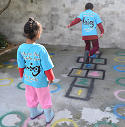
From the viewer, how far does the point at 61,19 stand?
5.30 m

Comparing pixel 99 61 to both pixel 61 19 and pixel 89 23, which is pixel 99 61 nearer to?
pixel 89 23

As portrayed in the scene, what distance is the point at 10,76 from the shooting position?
3457mm

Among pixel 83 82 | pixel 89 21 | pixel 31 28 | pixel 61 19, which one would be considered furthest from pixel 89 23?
pixel 31 28

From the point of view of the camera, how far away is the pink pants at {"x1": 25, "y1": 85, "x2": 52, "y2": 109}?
5.94 feet

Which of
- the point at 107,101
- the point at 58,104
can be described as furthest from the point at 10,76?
the point at 107,101

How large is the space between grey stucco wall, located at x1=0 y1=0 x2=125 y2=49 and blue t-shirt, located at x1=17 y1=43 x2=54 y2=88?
12.3 feet

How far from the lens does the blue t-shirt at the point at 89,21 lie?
3551 mm

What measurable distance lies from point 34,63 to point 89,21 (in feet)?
7.61

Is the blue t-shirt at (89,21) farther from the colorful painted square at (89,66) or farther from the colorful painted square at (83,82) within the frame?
the colorful painted square at (83,82)

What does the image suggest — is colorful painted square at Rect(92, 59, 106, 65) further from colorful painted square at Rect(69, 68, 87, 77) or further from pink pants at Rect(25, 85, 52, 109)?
pink pants at Rect(25, 85, 52, 109)

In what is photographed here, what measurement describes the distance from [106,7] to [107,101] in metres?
3.38

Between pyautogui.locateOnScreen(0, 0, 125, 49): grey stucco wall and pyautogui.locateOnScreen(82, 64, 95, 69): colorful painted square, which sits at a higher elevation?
pyautogui.locateOnScreen(0, 0, 125, 49): grey stucco wall

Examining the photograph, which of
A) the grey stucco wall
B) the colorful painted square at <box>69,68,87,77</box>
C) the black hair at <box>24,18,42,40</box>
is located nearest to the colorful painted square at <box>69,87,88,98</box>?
the colorful painted square at <box>69,68,87,77</box>

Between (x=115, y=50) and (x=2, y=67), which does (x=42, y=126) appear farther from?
(x=115, y=50)
